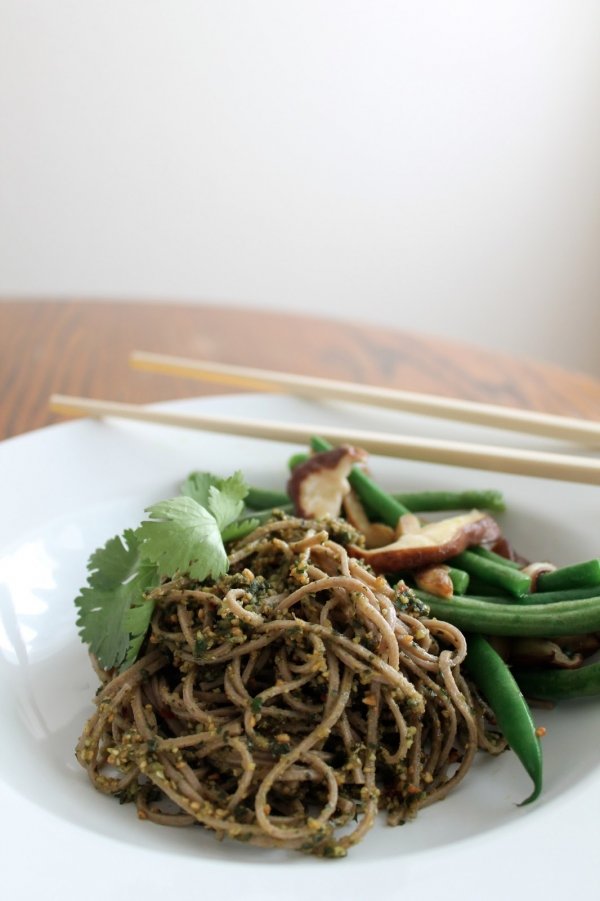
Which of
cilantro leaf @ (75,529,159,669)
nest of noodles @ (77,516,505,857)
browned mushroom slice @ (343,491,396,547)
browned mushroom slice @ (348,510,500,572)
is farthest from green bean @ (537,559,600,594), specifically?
cilantro leaf @ (75,529,159,669)

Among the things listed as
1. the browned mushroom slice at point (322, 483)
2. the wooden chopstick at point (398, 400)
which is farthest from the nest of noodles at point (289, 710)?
the wooden chopstick at point (398, 400)

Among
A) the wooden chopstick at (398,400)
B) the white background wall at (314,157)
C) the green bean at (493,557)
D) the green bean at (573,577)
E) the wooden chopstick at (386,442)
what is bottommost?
the green bean at (493,557)

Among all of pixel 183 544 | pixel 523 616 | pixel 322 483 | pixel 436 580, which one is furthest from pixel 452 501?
pixel 183 544

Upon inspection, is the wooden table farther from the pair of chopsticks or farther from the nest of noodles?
the nest of noodles

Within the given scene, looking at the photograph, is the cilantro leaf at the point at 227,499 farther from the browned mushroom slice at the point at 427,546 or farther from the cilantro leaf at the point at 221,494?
the browned mushroom slice at the point at 427,546

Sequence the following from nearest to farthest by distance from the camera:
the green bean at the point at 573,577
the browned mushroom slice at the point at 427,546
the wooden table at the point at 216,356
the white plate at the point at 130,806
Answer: the white plate at the point at 130,806 < the green bean at the point at 573,577 < the browned mushroom slice at the point at 427,546 < the wooden table at the point at 216,356

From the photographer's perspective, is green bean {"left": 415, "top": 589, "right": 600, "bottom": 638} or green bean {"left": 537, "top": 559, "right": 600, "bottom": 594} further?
green bean {"left": 537, "top": 559, "right": 600, "bottom": 594}

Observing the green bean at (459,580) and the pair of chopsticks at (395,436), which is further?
the pair of chopsticks at (395,436)

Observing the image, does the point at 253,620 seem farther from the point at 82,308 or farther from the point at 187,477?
the point at 82,308
